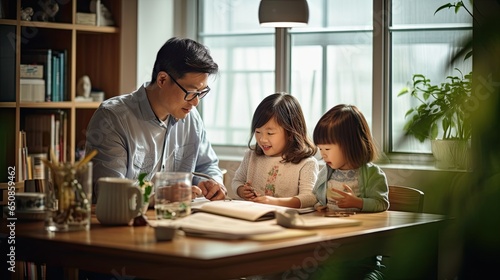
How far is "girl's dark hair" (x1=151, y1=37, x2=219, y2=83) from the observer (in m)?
2.48

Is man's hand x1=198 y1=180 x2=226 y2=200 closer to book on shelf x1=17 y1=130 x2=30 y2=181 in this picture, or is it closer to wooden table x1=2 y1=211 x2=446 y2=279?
wooden table x1=2 y1=211 x2=446 y2=279

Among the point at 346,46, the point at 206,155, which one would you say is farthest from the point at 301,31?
the point at 206,155

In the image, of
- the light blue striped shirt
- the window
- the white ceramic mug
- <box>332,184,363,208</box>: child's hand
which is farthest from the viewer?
the window

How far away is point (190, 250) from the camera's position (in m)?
1.45

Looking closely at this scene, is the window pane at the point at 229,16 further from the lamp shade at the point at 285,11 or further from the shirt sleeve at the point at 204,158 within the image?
the lamp shade at the point at 285,11

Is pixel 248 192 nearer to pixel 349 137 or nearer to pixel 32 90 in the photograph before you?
pixel 349 137

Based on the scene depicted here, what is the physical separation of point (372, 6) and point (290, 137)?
1.21 metres

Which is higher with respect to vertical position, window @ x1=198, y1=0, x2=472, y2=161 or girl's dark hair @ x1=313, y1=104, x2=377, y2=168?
window @ x1=198, y1=0, x2=472, y2=161

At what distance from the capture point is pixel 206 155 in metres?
2.83

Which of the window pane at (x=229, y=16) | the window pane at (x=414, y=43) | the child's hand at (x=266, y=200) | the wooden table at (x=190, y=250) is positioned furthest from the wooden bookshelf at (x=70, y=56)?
the wooden table at (x=190, y=250)

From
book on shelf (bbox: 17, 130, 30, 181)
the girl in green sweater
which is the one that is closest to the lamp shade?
the girl in green sweater

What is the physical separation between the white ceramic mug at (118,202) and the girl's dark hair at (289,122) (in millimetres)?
938

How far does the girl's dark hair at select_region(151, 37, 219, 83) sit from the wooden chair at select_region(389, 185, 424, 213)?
801mm

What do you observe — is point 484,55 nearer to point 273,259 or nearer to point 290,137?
point 273,259
